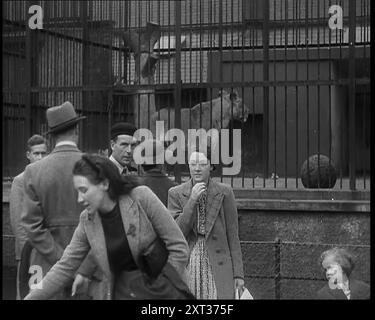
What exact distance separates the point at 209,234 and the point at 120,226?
262 cm

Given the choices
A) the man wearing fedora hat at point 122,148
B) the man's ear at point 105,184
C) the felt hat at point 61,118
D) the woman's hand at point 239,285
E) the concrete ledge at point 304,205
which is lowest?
the woman's hand at point 239,285

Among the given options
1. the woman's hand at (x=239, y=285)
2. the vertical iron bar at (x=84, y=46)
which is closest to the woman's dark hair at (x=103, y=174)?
the woman's hand at (x=239, y=285)

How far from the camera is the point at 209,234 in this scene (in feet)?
25.8

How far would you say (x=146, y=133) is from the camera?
35.0 feet

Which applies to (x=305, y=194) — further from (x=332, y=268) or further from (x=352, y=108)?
(x=332, y=268)

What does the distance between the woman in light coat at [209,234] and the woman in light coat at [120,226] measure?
7.69 ft

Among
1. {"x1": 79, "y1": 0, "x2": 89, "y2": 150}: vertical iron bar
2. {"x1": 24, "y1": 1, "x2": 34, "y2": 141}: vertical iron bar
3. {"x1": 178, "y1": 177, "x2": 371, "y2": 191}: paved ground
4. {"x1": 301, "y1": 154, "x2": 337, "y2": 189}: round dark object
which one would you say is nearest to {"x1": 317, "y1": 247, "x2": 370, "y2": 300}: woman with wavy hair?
{"x1": 178, "y1": 177, "x2": 371, "y2": 191}: paved ground

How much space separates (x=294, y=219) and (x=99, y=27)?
3.54 meters

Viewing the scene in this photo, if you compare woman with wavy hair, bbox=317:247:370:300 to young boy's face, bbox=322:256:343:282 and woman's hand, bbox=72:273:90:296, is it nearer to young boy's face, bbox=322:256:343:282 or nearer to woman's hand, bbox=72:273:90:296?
young boy's face, bbox=322:256:343:282

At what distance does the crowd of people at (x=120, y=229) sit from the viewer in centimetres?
532

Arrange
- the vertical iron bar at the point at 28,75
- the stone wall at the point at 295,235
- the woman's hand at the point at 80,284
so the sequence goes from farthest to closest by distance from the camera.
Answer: the vertical iron bar at the point at 28,75 < the stone wall at the point at 295,235 < the woman's hand at the point at 80,284

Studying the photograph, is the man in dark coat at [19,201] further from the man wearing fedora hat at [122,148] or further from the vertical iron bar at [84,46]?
the vertical iron bar at [84,46]

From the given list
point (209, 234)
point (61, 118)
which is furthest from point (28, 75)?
point (61, 118)

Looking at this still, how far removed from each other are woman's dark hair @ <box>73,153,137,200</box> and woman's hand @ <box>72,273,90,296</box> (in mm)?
634
